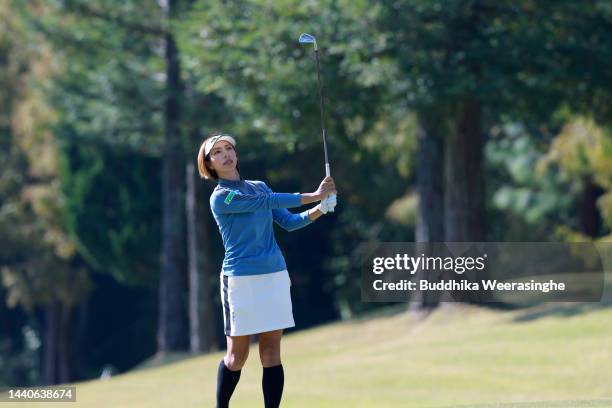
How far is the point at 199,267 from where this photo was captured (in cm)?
2678

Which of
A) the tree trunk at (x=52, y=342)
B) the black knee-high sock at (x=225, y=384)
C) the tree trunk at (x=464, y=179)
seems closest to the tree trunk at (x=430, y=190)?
the tree trunk at (x=464, y=179)

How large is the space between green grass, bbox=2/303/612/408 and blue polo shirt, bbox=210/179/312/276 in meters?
2.89

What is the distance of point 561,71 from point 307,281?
55.5ft

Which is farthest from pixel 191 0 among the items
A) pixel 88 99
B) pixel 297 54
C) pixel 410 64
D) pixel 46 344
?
pixel 46 344

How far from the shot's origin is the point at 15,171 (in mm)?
34750

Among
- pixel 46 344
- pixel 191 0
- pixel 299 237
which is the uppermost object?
pixel 191 0

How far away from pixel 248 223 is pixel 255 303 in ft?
1.51

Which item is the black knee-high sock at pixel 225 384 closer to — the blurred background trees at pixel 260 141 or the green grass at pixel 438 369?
the green grass at pixel 438 369

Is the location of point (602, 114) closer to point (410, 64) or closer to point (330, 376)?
point (410, 64)

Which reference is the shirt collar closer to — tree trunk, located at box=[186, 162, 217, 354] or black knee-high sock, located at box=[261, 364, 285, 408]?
black knee-high sock, located at box=[261, 364, 285, 408]

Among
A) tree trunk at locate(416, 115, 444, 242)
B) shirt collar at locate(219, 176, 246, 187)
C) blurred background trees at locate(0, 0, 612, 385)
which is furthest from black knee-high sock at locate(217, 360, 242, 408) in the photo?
tree trunk at locate(416, 115, 444, 242)

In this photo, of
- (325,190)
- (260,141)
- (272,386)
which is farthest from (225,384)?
(260,141)

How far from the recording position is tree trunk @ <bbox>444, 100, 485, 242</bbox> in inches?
776

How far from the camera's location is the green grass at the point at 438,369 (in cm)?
1370
